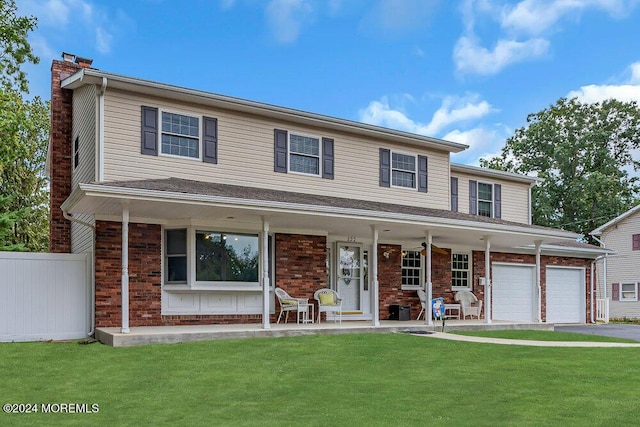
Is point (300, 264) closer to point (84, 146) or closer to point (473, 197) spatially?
point (84, 146)

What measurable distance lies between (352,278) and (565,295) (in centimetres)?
919

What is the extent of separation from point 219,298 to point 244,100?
180 inches

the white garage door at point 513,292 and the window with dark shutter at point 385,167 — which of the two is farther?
the white garage door at point 513,292

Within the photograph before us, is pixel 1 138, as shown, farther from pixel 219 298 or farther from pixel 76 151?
pixel 219 298

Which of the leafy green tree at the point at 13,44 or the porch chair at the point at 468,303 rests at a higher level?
the leafy green tree at the point at 13,44

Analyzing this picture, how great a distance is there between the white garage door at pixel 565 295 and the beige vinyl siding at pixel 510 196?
6.99 ft

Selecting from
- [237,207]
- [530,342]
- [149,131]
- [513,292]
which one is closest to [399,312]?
[530,342]

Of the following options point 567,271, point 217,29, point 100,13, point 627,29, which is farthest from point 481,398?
point 100,13

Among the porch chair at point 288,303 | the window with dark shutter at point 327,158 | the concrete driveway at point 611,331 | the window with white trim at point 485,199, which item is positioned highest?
the window with dark shutter at point 327,158

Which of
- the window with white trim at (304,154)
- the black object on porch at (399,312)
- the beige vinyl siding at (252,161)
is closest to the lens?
the beige vinyl siding at (252,161)

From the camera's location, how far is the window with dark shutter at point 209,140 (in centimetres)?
1398

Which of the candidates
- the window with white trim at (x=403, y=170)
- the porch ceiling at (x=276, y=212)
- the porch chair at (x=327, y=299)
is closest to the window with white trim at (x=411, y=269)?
the porch ceiling at (x=276, y=212)

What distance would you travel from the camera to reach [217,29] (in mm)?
27156

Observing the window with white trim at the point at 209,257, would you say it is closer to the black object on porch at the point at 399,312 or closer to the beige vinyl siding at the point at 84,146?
the beige vinyl siding at the point at 84,146
